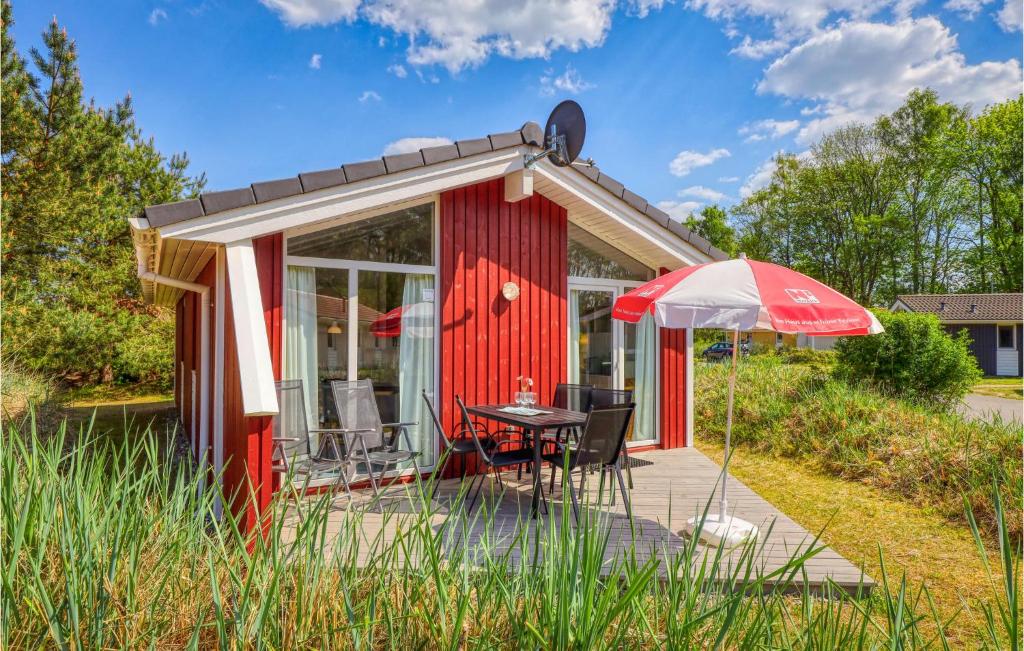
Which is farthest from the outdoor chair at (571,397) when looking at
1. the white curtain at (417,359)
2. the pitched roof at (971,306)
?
the pitched roof at (971,306)

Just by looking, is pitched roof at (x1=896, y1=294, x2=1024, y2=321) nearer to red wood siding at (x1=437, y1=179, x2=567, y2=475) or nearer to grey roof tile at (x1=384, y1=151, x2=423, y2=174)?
red wood siding at (x1=437, y1=179, x2=567, y2=475)

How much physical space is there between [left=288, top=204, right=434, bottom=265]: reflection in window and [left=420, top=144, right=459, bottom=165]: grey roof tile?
0.62 meters

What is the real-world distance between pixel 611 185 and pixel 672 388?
2.77 metres

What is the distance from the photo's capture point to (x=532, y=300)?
655cm

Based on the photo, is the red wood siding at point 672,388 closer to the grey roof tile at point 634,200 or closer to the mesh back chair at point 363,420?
the grey roof tile at point 634,200

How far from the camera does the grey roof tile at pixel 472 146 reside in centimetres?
559

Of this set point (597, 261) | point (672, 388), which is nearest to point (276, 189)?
point (597, 261)

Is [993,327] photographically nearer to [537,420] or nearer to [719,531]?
[719,531]

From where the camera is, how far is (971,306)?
24.7 metres

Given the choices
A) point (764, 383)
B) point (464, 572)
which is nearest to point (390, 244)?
point (464, 572)

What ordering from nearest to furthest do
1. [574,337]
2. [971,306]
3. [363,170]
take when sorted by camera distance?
1. [363,170]
2. [574,337]
3. [971,306]

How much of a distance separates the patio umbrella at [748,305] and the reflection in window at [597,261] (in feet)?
9.51

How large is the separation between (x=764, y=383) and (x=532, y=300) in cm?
473

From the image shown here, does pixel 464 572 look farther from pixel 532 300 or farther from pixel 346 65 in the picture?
pixel 346 65
